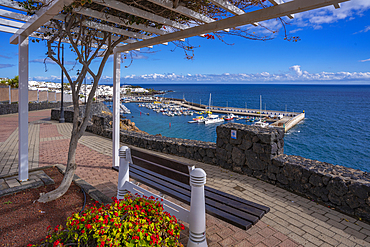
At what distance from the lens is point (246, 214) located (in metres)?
2.28

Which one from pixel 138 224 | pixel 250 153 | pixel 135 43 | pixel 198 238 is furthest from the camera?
pixel 250 153

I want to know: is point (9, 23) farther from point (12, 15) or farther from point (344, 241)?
point (344, 241)

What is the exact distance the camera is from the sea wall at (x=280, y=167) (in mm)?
3488

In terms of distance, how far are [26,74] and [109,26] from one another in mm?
1681

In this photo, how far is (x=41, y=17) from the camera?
3.10 meters

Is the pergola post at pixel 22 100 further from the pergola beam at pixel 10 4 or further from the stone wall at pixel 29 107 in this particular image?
the stone wall at pixel 29 107


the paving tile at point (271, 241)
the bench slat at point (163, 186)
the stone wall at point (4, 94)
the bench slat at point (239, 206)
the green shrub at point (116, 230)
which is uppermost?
the stone wall at point (4, 94)

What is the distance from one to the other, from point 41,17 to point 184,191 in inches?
120

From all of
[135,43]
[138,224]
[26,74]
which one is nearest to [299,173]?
[138,224]

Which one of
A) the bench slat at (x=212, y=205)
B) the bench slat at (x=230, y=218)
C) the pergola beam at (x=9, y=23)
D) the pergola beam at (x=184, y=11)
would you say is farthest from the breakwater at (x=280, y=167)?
the pergola beam at (x=9, y=23)

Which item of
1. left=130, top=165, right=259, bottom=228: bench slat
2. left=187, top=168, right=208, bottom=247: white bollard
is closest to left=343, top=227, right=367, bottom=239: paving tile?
left=130, top=165, right=259, bottom=228: bench slat

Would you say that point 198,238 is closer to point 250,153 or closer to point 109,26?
point 250,153

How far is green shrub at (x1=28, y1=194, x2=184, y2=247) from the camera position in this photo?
1652 millimetres

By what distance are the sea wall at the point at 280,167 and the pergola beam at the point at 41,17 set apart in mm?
3956
